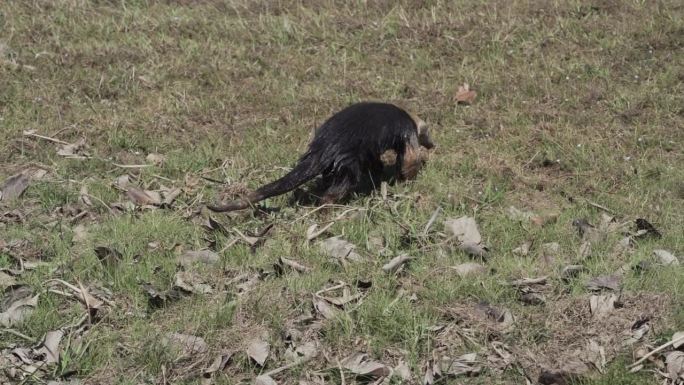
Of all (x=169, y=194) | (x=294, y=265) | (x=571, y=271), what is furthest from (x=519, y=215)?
(x=169, y=194)

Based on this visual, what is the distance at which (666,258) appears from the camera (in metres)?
5.07

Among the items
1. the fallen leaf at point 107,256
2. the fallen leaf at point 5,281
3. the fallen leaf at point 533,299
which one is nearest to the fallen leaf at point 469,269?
the fallen leaf at point 533,299

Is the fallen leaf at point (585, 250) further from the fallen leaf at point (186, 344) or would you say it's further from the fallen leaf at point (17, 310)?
the fallen leaf at point (17, 310)

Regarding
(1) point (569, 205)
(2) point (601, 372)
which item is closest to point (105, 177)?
(1) point (569, 205)

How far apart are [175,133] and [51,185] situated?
1443mm

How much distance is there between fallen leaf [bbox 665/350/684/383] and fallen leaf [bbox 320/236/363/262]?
6.18 ft

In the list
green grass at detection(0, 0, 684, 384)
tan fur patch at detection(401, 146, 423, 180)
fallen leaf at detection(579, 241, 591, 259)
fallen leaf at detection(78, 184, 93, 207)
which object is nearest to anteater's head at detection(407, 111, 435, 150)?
green grass at detection(0, 0, 684, 384)

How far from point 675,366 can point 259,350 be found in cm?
204

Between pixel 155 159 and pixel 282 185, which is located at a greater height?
pixel 282 185

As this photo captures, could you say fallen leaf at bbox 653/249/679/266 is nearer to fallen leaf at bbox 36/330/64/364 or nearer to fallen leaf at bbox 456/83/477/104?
fallen leaf at bbox 456/83/477/104

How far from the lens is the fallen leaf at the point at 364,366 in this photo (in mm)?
4113

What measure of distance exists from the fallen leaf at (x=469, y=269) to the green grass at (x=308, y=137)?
0.08 m

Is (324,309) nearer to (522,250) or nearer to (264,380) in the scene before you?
(264,380)

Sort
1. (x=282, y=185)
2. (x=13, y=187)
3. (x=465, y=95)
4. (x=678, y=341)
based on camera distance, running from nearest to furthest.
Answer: (x=678, y=341) → (x=282, y=185) → (x=13, y=187) → (x=465, y=95)
